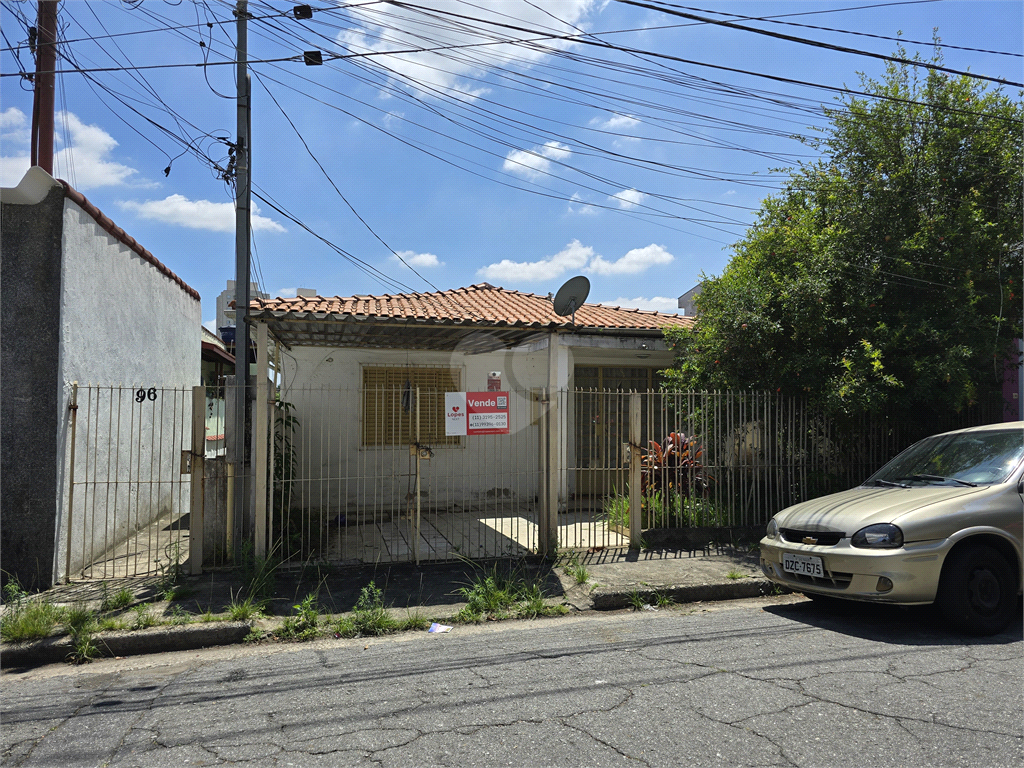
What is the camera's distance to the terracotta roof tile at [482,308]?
7.27 meters

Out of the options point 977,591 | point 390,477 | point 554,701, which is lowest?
point 554,701

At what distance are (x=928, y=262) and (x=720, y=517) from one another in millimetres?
3943

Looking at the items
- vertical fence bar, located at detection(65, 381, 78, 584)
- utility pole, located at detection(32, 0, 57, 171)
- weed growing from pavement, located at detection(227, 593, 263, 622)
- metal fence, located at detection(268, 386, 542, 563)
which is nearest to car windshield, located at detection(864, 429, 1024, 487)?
metal fence, located at detection(268, 386, 542, 563)

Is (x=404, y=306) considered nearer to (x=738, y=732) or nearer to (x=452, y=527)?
(x=452, y=527)

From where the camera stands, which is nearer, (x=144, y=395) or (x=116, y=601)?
(x=116, y=601)

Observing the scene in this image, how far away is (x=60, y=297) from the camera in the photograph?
5750 mm

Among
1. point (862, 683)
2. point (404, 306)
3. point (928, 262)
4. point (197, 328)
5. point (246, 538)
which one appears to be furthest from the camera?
point (197, 328)

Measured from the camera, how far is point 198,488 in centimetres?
624

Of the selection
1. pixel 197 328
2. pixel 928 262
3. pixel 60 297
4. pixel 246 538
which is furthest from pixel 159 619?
pixel 928 262

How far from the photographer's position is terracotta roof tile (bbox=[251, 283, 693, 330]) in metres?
7.27

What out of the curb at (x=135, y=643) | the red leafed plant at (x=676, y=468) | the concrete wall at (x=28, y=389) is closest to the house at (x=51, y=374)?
the concrete wall at (x=28, y=389)

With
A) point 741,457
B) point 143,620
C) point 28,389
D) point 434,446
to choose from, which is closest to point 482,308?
point 434,446

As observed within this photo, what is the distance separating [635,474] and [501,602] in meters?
2.54

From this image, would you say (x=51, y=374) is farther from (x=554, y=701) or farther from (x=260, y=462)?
(x=554, y=701)
